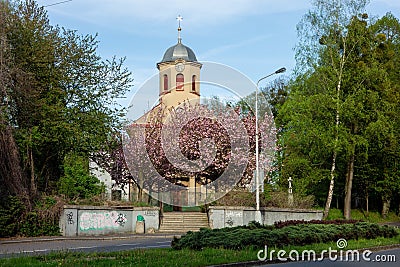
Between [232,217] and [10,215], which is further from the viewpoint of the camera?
[232,217]

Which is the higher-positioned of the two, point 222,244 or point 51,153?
point 51,153

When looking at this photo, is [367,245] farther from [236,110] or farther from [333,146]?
[236,110]

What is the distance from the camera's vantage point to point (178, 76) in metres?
55.3

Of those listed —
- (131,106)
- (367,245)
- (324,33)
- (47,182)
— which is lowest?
(367,245)

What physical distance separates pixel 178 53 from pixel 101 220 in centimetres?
3164

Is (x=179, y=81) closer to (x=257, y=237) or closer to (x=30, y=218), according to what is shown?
(x=30, y=218)

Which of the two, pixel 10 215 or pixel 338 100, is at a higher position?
pixel 338 100

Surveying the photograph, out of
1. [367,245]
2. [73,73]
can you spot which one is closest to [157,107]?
[73,73]

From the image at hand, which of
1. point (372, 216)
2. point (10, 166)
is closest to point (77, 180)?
point (10, 166)

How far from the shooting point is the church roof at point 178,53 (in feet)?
196

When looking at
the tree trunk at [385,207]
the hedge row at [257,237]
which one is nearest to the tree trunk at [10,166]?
the hedge row at [257,237]

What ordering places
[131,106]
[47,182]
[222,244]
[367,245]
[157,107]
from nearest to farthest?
[222,244] < [367,245] < [47,182] < [131,106] < [157,107]

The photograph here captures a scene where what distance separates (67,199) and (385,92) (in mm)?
22923

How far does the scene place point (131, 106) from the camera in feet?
118
